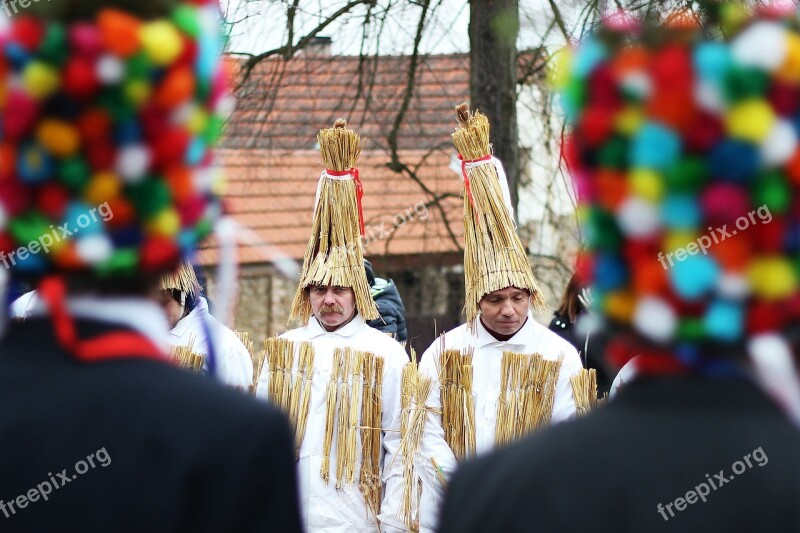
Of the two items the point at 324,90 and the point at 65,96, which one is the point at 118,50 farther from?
the point at 324,90

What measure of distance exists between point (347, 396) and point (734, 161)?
3967mm

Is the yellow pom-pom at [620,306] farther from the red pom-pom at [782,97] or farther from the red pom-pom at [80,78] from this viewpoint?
the red pom-pom at [80,78]

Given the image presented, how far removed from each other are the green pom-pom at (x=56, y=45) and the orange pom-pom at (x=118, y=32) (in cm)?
7

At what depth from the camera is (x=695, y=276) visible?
1.95 m

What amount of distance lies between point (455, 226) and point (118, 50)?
31.6 feet

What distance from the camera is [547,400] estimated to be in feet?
18.1

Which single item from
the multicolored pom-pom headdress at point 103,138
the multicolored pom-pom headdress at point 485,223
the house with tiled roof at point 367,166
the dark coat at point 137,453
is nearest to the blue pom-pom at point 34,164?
the multicolored pom-pom headdress at point 103,138

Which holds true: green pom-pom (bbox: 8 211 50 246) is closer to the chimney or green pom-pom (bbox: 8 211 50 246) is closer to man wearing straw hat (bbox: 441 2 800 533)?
man wearing straw hat (bbox: 441 2 800 533)

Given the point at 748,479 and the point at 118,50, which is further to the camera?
the point at 118,50

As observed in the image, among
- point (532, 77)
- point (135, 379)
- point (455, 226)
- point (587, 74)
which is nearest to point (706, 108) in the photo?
point (587, 74)

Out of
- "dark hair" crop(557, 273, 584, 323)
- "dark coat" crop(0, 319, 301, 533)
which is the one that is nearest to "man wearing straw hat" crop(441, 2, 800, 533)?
"dark coat" crop(0, 319, 301, 533)

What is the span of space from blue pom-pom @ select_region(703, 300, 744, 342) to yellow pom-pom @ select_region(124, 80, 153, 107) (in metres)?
0.98

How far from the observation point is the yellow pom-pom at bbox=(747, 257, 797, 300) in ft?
6.38

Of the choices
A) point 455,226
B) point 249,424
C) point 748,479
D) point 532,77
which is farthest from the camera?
point 455,226
